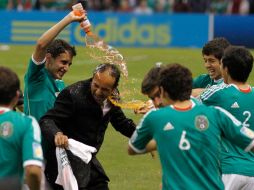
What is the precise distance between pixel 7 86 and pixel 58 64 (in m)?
2.55

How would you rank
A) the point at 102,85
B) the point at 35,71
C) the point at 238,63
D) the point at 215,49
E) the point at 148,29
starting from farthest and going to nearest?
the point at 148,29, the point at 215,49, the point at 35,71, the point at 102,85, the point at 238,63

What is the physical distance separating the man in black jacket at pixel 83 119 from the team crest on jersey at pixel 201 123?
1.62 meters

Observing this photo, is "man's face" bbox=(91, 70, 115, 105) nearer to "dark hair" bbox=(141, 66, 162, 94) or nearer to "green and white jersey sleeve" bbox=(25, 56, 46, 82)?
"green and white jersey sleeve" bbox=(25, 56, 46, 82)

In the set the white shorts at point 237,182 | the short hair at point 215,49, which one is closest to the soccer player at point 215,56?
the short hair at point 215,49

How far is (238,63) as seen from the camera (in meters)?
8.16

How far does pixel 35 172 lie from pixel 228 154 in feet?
7.68

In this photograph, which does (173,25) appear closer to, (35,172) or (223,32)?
(223,32)

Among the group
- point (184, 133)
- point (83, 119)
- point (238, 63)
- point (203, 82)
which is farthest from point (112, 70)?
point (203, 82)

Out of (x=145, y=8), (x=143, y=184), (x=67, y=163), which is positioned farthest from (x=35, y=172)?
(x=145, y=8)

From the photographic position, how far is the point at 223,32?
109 feet

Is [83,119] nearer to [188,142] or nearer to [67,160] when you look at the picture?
[67,160]

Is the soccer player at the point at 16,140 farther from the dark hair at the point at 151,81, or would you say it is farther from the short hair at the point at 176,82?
the dark hair at the point at 151,81

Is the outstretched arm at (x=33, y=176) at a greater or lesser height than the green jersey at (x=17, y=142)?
lesser

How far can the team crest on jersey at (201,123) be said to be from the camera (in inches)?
273
